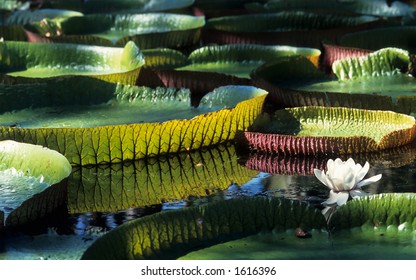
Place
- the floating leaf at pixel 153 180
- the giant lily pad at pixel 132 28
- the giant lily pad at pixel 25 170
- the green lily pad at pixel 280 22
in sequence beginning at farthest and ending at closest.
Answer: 1. the green lily pad at pixel 280 22
2. the giant lily pad at pixel 132 28
3. the floating leaf at pixel 153 180
4. the giant lily pad at pixel 25 170

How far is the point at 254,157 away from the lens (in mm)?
4090

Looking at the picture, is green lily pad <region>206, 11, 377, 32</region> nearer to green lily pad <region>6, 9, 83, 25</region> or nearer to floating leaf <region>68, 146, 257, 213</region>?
green lily pad <region>6, 9, 83, 25</region>

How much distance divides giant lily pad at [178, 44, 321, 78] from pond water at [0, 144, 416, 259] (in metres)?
1.83

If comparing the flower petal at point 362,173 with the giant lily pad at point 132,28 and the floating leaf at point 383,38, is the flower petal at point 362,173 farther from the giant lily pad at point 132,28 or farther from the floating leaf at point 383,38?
the giant lily pad at point 132,28

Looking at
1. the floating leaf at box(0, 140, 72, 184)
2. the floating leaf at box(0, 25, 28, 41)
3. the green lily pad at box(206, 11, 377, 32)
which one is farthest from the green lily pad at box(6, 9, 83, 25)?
the floating leaf at box(0, 140, 72, 184)

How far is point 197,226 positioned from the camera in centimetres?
292

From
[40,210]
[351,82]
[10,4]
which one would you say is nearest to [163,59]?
[351,82]

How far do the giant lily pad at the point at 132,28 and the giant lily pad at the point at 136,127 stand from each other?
6.92ft

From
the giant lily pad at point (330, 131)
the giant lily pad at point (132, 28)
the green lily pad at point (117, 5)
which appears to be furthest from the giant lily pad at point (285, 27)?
the giant lily pad at point (330, 131)

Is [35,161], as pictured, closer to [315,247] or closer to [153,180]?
[153,180]

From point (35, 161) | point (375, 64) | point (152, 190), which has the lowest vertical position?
point (152, 190)

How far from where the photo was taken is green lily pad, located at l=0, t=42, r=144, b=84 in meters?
5.56

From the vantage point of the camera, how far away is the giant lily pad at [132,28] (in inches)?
266

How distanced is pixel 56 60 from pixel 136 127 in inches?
73.0
